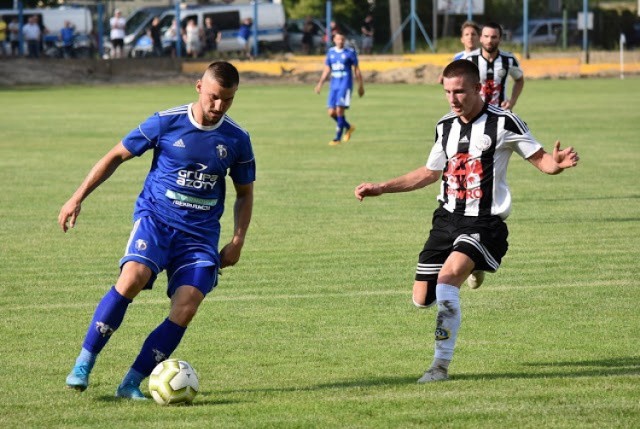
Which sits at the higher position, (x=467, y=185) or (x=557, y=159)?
(x=557, y=159)

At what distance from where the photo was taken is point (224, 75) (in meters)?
6.32

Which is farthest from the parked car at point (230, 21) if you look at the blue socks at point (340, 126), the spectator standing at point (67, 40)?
the blue socks at point (340, 126)

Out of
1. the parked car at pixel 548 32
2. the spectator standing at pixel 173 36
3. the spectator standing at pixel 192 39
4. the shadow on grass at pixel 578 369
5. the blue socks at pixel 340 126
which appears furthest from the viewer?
the parked car at pixel 548 32

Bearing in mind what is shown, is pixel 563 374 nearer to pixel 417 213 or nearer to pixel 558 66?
pixel 417 213

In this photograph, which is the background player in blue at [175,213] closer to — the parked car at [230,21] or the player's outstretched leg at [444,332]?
the player's outstretched leg at [444,332]

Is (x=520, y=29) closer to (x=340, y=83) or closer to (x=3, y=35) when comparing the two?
(x=3, y=35)

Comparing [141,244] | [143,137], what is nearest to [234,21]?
[143,137]

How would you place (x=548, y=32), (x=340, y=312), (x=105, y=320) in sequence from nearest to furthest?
1. (x=105, y=320)
2. (x=340, y=312)
3. (x=548, y=32)

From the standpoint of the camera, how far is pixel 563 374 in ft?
22.5

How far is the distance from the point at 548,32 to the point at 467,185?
4862 cm

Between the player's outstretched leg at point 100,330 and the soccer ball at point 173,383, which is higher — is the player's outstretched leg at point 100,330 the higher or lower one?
the higher one

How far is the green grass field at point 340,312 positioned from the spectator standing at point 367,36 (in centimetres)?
3462

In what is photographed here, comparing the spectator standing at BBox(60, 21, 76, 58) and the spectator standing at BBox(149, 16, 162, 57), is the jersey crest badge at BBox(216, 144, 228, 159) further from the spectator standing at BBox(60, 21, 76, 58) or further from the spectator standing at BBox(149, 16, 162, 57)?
the spectator standing at BBox(60, 21, 76, 58)

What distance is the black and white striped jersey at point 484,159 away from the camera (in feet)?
23.1
